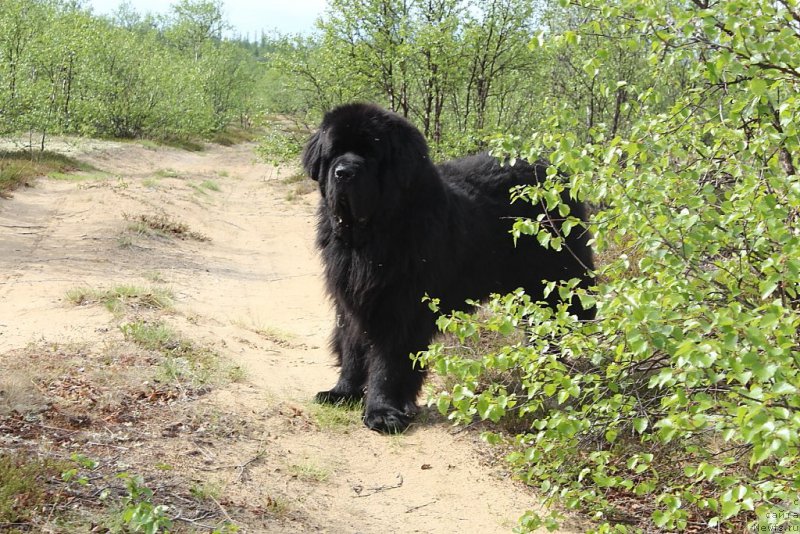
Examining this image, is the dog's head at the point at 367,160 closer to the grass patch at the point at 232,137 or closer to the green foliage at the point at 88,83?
the green foliage at the point at 88,83

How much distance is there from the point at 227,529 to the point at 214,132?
4206 cm

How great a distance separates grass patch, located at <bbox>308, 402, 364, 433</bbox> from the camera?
5.39 meters

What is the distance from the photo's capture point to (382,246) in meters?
5.50

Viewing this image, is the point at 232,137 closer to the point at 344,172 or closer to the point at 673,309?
the point at 344,172

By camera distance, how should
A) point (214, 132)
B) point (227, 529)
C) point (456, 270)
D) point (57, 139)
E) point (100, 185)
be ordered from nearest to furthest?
1. point (227, 529)
2. point (456, 270)
3. point (100, 185)
4. point (57, 139)
5. point (214, 132)

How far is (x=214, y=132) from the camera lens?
43.2 meters

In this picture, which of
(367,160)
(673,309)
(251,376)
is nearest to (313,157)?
(367,160)

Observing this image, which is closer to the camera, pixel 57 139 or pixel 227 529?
pixel 227 529

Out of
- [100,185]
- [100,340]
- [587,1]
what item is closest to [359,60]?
[100,185]

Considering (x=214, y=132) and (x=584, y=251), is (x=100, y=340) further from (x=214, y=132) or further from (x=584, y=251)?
(x=214, y=132)

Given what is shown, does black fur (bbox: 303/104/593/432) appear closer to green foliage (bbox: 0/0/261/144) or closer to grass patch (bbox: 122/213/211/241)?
grass patch (bbox: 122/213/211/241)

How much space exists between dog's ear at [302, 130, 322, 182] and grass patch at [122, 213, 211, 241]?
252 inches

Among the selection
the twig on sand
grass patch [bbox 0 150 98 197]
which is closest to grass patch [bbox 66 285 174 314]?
the twig on sand

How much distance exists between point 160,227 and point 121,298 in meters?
5.18
